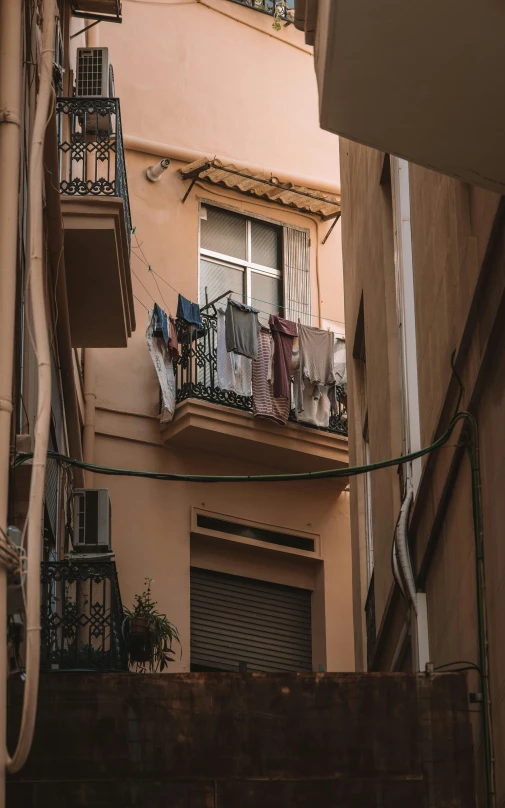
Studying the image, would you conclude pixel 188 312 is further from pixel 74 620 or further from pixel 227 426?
pixel 74 620

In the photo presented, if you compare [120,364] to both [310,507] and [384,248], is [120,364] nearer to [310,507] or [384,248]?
[310,507]

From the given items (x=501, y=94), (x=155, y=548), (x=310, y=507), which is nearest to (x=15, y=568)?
(x=501, y=94)

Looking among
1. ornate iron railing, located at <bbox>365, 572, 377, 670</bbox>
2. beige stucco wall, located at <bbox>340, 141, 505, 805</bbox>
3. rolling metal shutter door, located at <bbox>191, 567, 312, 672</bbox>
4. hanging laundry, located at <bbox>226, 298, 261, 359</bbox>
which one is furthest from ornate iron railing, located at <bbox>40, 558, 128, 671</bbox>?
hanging laundry, located at <bbox>226, 298, 261, 359</bbox>

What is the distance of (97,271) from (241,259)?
22.1 feet

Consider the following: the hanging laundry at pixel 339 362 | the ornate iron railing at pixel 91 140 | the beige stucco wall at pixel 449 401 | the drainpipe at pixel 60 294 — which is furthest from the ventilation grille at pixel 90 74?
the hanging laundry at pixel 339 362

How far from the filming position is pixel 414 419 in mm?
11242

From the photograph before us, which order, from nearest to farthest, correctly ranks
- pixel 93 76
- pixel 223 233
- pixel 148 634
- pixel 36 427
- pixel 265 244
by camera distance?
1. pixel 36 427
2. pixel 93 76
3. pixel 148 634
4. pixel 223 233
5. pixel 265 244

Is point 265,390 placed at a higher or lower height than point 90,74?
lower

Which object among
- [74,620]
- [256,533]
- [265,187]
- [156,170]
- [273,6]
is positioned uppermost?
[273,6]

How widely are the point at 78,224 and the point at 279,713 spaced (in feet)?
24.7

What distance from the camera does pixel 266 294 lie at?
21094 mm

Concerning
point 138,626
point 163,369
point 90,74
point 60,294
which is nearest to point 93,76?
point 90,74

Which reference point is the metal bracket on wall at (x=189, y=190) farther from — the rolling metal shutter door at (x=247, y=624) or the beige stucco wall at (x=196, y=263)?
the rolling metal shutter door at (x=247, y=624)

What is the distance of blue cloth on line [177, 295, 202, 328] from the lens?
1927 centimetres
